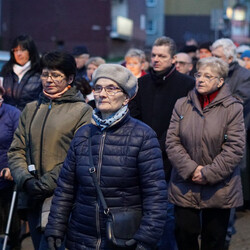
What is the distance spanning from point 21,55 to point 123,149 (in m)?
3.70

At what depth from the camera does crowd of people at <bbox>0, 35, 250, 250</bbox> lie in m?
4.27

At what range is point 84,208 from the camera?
4.32 metres

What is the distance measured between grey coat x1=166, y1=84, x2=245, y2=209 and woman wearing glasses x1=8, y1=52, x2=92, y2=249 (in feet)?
3.20

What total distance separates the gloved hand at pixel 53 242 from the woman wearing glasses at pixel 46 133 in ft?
2.21

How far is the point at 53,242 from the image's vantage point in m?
4.41

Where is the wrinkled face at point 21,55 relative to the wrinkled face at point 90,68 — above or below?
above

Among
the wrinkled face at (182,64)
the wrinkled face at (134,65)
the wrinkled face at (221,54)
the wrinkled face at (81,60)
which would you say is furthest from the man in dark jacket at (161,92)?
the wrinkled face at (81,60)

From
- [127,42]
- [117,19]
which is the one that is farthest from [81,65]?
[127,42]

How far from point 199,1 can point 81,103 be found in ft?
185

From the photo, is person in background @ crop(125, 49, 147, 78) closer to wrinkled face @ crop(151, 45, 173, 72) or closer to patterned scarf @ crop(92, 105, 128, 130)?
wrinkled face @ crop(151, 45, 173, 72)

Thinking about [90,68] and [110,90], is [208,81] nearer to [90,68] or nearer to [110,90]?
[110,90]

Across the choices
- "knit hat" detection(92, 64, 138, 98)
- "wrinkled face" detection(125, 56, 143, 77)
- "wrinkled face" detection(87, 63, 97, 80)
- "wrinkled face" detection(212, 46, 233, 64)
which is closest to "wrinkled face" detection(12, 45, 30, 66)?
"wrinkled face" detection(125, 56, 143, 77)

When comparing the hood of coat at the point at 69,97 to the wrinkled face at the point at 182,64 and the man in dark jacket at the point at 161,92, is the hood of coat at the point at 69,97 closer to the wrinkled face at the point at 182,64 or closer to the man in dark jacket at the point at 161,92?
the man in dark jacket at the point at 161,92

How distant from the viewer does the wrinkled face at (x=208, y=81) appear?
5.85 m
